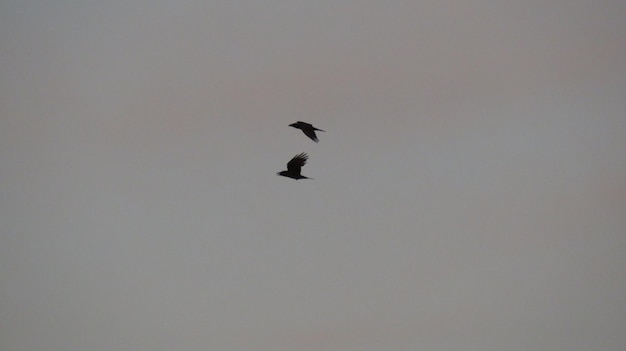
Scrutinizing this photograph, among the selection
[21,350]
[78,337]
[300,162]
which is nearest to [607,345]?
[300,162]

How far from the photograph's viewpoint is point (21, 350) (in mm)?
8016

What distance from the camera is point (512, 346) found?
7.96 meters

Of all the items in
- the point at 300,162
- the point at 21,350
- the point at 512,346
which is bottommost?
the point at 21,350

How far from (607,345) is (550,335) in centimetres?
60

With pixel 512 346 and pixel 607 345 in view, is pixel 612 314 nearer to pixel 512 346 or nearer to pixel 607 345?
pixel 607 345

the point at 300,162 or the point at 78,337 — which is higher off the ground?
the point at 300,162

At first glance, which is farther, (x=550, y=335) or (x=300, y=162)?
(x=550, y=335)

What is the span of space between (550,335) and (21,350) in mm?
5629

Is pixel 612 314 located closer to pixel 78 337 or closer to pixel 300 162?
pixel 300 162

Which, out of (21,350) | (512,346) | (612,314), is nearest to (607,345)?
(612,314)

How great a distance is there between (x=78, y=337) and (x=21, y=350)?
1.99 feet

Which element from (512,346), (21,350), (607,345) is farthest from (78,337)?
(607,345)

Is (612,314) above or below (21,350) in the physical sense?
above

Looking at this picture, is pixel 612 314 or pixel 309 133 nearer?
pixel 309 133
